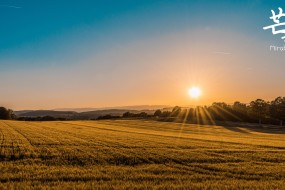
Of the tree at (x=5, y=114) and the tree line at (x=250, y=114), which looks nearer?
the tree line at (x=250, y=114)

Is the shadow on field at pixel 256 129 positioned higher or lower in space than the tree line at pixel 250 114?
lower

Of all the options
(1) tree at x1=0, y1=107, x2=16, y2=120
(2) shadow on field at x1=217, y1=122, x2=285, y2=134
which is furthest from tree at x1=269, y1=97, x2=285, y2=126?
(1) tree at x1=0, y1=107, x2=16, y2=120

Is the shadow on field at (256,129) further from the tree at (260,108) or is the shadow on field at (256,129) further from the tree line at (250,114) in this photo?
the tree at (260,108)

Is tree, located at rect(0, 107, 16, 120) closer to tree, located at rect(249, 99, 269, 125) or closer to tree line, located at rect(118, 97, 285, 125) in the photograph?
tree line, located at rect(118, 97, 285, 125)

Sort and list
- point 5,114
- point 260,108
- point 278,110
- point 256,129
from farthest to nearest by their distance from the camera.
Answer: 1. point 5,114
2. point 260,108
3. point 278,110
4. point 256,129

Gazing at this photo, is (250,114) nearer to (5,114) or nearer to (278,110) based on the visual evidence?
(278,110)

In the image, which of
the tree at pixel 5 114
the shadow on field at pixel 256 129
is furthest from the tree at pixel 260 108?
the tree at pixel 5 114

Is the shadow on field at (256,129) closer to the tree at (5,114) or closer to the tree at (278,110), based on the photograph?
the tree at (278,110)

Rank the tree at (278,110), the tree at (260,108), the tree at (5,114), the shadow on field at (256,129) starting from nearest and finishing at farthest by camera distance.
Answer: the shadow on field at (256,129), the tree at (278,110), the tree at (260,108), the tree at (5,114)

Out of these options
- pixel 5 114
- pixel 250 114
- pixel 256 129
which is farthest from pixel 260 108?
pixel 5 114

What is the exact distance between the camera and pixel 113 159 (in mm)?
22750

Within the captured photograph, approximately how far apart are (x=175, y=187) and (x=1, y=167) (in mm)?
10624

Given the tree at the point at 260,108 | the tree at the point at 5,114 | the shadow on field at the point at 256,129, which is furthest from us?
the tree at the point at 5,114

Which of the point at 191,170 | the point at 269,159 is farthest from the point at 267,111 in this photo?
the point at 191,170
